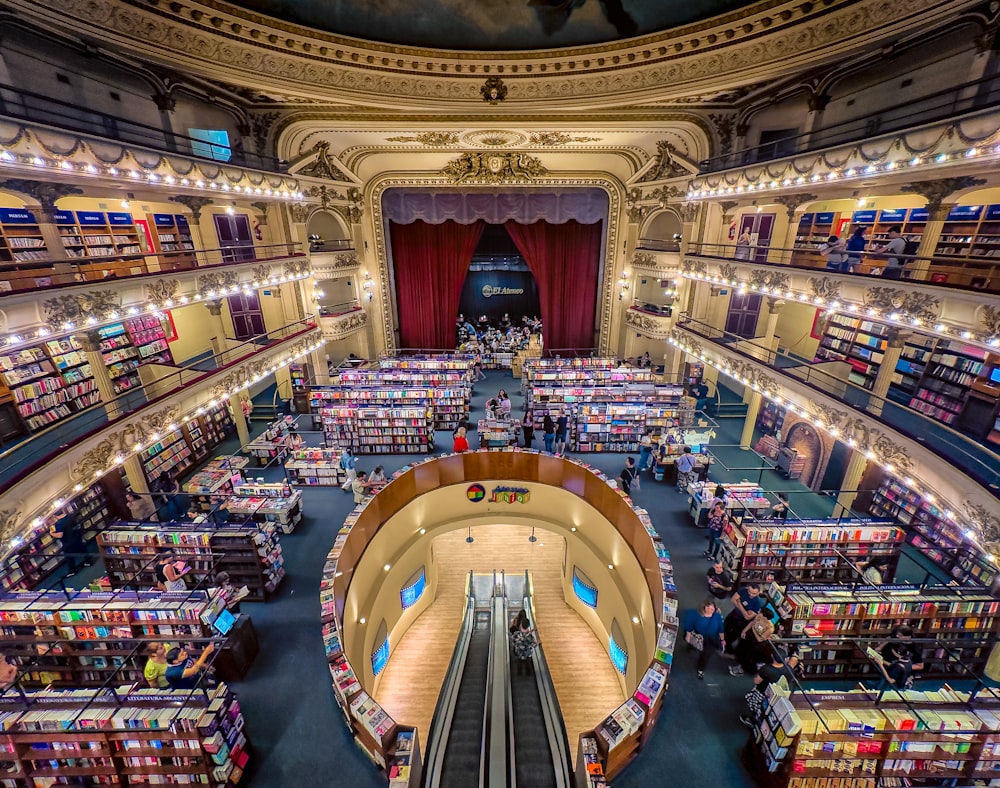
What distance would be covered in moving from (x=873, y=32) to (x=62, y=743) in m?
13.9

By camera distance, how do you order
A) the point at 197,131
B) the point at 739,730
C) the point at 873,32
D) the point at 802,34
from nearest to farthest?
1. the point at 739,730
2. the point at 873,32
3. the point at 802,34
4. the point at 197,131

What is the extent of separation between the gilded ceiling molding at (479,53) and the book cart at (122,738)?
8716 millimetres

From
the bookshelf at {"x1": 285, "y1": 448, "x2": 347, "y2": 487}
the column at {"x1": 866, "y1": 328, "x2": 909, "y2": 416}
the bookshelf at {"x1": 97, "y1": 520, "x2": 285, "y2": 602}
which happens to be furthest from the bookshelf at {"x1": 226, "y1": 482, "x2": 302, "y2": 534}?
the column at {"x1": 866, "y1": 328, "x2": 909, "y2": 416}

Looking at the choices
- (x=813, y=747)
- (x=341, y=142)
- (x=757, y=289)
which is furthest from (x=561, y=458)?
(x=341, y=142)

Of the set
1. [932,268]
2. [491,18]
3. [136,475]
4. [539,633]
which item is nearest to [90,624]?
[136,475]

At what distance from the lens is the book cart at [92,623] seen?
5621 millimetres

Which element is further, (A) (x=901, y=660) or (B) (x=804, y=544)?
(B) (x=804, y=544)

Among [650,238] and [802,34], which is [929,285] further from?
[650,238]

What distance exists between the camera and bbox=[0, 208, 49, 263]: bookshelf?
763cm

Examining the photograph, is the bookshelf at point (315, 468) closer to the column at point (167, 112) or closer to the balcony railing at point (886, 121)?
the column at point (167, 112)

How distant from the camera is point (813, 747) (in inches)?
171

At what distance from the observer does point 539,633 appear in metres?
10.6

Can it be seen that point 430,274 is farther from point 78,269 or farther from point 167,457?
point 78,269

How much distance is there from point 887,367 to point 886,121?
408 centimetres
